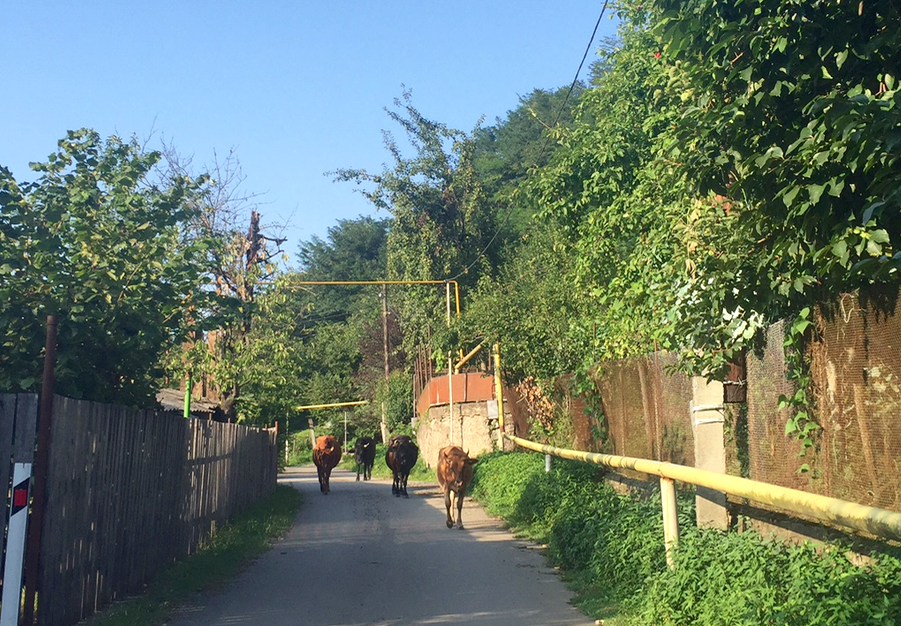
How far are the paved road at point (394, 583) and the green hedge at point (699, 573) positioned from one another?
407 millimetres

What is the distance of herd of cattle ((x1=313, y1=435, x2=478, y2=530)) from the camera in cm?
1622

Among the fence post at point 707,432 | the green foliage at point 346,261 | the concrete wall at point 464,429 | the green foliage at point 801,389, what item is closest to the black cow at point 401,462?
the concrete wall at point 464,429

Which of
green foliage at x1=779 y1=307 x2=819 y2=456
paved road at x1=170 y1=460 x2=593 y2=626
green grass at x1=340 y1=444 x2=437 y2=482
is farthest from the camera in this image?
green grass at x1=340 y1=444 x2=437 y2=482

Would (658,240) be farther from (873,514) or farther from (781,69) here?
(873,514)

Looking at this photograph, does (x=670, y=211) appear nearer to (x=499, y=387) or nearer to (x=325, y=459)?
(x=499, y=387)

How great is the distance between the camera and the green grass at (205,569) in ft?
26.2

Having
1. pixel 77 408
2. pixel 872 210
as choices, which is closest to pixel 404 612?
pixel 77 408

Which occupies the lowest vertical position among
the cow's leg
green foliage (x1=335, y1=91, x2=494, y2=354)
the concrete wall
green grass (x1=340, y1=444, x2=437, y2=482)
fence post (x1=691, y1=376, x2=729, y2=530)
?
the cow's leg

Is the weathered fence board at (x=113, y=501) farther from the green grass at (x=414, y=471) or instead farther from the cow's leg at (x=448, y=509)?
the green grass at (x=414, y=471)

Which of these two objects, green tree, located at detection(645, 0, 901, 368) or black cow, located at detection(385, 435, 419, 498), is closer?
green tree, located at detection(645, 0, 901, 368)

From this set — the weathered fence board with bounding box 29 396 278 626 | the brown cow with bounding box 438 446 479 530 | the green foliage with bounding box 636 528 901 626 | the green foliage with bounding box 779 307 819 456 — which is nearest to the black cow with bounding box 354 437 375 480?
the brown cow with bounding box 438 446 479 530

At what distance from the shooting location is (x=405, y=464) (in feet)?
81.5

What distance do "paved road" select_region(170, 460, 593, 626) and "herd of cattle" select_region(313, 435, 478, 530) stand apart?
0.66 metres

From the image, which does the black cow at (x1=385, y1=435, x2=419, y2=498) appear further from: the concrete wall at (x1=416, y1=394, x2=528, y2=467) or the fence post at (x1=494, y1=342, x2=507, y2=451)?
the concrete wall at (x1=416, y1=394, x2=528, y2=467)
